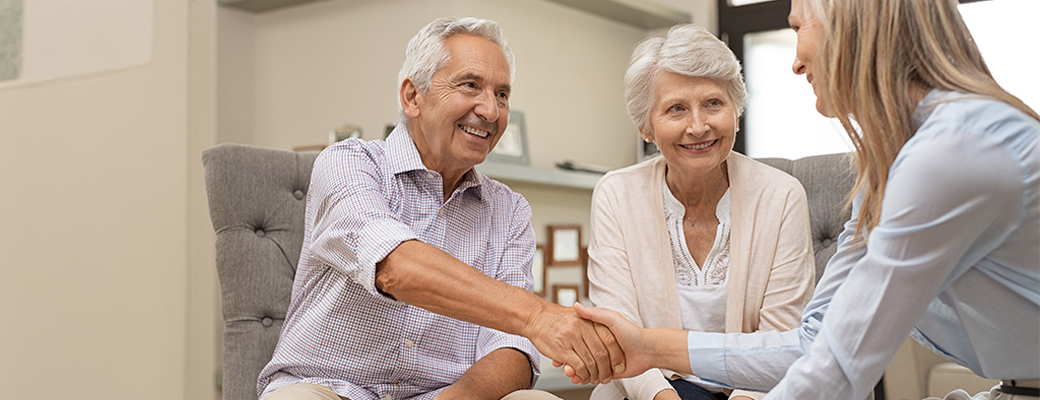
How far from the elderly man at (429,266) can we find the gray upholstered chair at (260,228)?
0.17 m

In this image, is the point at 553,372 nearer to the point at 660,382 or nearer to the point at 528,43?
the point at 528,43

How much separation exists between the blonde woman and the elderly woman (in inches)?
20.0

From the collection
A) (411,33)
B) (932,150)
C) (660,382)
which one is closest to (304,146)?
(411,33)

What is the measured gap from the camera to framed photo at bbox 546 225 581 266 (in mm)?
3516

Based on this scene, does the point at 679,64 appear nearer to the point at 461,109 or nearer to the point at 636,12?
the point at 461,109

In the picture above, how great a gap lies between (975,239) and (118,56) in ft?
10.4

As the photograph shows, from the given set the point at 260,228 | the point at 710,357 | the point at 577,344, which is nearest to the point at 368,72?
the point at 260,228

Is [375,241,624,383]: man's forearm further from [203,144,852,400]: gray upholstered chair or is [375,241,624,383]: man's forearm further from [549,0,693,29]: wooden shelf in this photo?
[549,0,693,29]: wooden shelf

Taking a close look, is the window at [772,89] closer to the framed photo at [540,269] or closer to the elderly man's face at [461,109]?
the framed photo at [540,269]

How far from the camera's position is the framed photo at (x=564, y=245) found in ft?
11.5

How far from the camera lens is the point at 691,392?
1668 millimetres

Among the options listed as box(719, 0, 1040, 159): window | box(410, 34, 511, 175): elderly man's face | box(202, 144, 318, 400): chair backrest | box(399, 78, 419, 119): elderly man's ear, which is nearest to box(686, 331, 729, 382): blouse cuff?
box(410, 34, 511, 175): elderly man's face

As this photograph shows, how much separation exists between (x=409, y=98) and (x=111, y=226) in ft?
6.51

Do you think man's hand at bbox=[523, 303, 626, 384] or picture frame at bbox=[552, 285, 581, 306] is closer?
man's hand at bbox=[523, 303, 626, 384]
